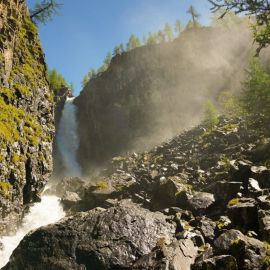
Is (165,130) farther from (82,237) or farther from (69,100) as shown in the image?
(82,237)

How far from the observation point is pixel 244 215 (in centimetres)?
1812

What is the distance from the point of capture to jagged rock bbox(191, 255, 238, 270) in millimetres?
13575

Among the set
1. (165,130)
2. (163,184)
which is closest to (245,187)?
(163,184)

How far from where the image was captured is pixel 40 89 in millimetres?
→ 33625

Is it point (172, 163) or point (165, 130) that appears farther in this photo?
point (165, 130)

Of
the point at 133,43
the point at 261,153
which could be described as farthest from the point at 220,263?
the point at 133,43

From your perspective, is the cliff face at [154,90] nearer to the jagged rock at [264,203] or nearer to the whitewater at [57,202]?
the whitewater at [57,202]

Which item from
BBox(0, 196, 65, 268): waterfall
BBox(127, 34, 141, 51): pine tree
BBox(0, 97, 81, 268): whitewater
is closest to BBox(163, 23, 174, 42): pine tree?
BBox(127, 34, 141, 51): pine tree

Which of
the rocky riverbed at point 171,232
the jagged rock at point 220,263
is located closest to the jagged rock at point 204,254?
the rocky riverbed at point 171,232

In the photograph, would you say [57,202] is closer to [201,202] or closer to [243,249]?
[201,202]

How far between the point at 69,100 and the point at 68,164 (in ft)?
70.2

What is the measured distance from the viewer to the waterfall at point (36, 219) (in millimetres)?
26203

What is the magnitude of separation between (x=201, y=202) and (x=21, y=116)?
14.3 metres

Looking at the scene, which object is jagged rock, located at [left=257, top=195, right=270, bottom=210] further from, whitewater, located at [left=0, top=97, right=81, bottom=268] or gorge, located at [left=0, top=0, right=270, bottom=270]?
whitewater, located at [left=0, top=97, right=81, bottom=268]
